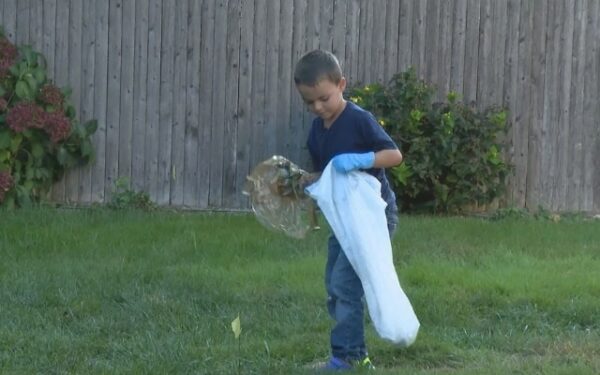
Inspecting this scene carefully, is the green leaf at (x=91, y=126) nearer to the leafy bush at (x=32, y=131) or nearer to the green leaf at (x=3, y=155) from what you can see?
the leafy bush at (x=32, y=131)

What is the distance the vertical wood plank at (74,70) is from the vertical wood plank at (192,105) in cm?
96

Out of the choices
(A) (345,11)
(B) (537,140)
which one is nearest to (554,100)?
(B) (537,140)

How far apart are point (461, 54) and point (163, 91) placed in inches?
108

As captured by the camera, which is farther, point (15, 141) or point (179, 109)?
point (179, 109)

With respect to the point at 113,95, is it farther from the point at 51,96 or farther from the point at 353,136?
the point at 353,136

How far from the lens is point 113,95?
10359 millimetres

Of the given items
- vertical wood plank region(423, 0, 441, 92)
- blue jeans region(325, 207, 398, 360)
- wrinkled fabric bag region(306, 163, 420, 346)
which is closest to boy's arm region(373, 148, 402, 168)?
wrinkled fabric bag region(306, 163, 420, 346)

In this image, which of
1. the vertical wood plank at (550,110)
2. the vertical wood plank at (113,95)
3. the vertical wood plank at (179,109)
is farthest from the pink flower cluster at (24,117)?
the vertical wood plank at (550,110)

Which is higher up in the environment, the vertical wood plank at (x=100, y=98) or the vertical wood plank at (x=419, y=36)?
the vertical wood plank at (x=419, y=36)

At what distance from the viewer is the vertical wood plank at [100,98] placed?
10320 millimetres

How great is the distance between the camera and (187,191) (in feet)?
Answer: 34.2

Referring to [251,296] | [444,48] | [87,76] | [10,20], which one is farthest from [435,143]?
[10,20]

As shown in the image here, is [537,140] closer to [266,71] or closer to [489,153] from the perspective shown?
[489,153]

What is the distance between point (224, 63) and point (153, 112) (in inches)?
30.4
